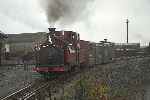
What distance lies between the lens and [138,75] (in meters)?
29.1

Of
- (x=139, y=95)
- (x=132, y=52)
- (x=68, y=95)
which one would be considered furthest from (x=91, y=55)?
(x=132, y=52)

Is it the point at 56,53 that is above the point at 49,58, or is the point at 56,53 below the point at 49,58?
→ above

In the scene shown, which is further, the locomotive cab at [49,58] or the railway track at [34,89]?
the locomotive cab at [49,58]

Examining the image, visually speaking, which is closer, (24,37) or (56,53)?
(56,53)

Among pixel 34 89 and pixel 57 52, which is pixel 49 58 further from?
pixel 34 89


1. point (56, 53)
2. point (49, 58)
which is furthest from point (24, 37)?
point (56, 53)

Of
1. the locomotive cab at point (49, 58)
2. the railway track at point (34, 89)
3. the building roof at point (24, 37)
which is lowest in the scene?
the railway track at point (34, 89)

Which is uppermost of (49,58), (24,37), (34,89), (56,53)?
(24,37)

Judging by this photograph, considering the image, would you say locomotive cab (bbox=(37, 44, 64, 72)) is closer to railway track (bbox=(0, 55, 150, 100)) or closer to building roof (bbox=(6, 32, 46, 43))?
railway track (bbox=(0, 55, 150, 100))

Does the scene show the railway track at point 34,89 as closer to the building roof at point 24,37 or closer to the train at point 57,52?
the train at point 57,52

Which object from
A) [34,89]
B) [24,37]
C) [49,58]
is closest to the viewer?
[34,89]

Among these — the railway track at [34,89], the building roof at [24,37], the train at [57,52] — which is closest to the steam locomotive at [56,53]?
the train at [57,52]

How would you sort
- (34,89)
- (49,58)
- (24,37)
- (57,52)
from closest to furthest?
(34,89) < (57,52) < (49,58) < (24,37)

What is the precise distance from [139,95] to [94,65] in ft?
54.4
